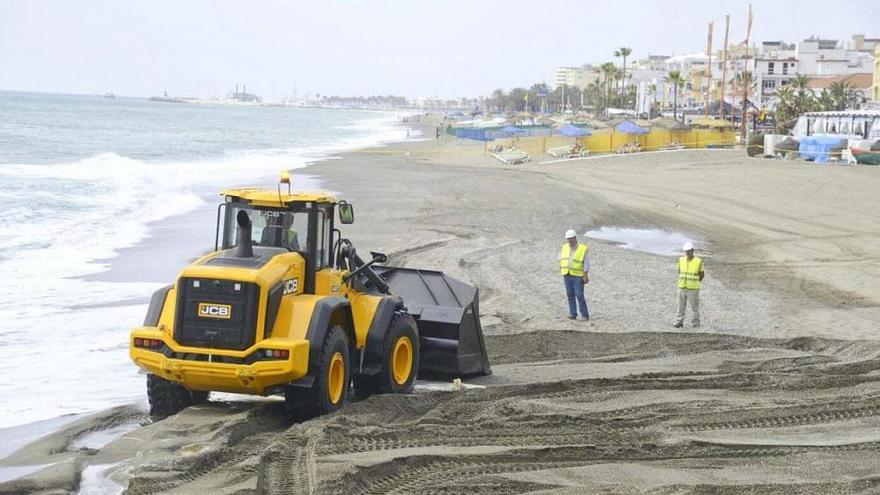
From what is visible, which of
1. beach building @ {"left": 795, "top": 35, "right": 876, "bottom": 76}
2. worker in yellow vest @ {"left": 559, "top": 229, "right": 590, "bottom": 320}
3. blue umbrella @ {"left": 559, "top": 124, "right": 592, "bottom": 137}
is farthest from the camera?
beach building @ {"left": 795, "top": 35, "right": 876, "bottom": 76}

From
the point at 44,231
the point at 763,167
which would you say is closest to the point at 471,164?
the point at 763,167

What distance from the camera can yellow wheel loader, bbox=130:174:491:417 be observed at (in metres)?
9.20

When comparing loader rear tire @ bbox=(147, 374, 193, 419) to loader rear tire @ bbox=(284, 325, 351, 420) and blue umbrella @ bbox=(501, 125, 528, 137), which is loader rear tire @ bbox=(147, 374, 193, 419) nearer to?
loader rear tire @ bbox=(284, 325, 351, 420)

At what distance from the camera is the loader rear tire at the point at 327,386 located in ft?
31.3

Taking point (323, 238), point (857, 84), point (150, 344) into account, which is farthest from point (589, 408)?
point (857, 84)

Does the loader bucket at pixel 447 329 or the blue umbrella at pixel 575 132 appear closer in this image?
the loader bucket at pixel 447 329

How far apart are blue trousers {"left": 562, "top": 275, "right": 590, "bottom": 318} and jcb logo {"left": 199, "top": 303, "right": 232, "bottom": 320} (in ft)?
25.7

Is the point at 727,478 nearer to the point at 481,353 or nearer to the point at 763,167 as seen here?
the point at 481,353

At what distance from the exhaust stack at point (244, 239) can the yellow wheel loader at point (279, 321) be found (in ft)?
0.03

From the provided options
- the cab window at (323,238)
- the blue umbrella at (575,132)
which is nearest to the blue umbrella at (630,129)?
the blue umbrella at (575,132)

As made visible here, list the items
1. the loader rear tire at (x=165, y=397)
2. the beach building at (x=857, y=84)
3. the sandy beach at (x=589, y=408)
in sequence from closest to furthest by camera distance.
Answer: the sandy beach at (x=589, y=408) → the loader rear tire at (x=165, y=397) → the beach building at (x=857, y=84)

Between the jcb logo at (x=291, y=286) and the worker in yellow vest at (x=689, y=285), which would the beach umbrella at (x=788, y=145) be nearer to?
the worker in yellow vest at (x=689, y=285)

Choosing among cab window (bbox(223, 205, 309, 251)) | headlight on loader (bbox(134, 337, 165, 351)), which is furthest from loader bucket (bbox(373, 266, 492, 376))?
headlight on loader (bbox(134, 337, 165, 351))

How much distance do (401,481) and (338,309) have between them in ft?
8.11
